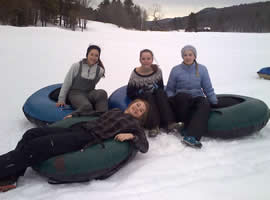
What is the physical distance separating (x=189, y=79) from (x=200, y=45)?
32.4 ft

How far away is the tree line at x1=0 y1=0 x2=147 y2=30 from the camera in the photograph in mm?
18453

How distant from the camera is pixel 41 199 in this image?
1790 mm

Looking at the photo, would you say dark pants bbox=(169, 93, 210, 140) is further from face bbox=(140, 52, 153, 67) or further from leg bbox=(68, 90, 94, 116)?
leg bbox=(68, 90, 94, 116)

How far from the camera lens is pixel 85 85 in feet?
11.3

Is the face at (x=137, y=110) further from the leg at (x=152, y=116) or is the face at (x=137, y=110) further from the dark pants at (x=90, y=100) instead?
the dark pants at (x=90, y=100)

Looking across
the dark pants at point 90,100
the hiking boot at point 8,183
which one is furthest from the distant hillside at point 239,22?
the hiking boot at point 8,183

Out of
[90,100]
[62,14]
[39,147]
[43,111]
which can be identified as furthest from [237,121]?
[62,14]

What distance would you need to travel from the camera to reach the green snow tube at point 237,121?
283cm

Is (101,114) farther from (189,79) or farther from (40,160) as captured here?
(189,79)

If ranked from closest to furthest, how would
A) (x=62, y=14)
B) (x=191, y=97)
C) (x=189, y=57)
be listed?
(x=191, y=97) < (x=189, y=57) < (x=62, y=14)

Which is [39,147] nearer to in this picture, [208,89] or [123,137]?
[123,137]

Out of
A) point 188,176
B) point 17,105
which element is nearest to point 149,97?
point 188,176

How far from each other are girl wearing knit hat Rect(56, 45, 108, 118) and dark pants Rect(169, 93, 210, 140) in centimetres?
95

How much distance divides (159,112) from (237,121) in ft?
3.08
